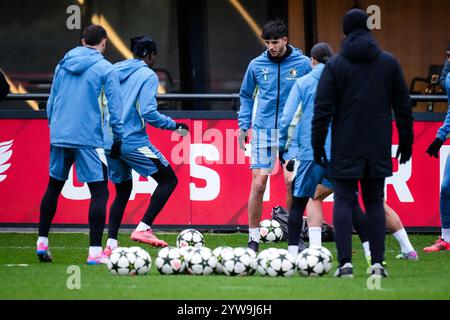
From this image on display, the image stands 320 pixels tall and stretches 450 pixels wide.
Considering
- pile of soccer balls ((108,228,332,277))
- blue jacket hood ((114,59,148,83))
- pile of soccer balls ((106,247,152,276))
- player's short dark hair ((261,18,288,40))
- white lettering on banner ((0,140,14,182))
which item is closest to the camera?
pile of soccer balls ((108,228,332,277))

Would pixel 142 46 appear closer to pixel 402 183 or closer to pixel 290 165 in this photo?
pixel 290 165

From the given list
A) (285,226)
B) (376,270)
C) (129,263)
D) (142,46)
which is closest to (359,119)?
(376,270)

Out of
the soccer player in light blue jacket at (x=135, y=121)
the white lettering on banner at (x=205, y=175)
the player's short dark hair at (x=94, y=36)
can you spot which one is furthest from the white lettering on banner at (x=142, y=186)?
the player's short dark hair at (x=94, y=36)

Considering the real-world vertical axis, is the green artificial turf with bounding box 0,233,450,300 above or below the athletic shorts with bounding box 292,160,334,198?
below

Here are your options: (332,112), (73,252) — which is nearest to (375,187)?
(332,112)

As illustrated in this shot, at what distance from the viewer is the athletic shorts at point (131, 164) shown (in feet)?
40.3

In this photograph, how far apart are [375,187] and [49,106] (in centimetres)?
334

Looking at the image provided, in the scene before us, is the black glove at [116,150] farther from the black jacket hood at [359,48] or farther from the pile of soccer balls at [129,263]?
the black jacket hood at [359,48]

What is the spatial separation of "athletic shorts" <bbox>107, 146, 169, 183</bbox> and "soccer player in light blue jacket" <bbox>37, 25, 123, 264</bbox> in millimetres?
895

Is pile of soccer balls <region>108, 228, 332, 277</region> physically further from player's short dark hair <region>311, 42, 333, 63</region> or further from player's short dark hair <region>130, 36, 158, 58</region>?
player's short dark hair <region>130, 36, 158, 58</region>

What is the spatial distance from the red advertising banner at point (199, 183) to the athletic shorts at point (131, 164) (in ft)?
7.91

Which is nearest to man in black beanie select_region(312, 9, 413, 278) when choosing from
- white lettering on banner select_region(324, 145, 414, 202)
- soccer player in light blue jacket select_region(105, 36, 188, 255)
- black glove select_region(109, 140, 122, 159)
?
black glove select_region(109, 140, 122, 159)

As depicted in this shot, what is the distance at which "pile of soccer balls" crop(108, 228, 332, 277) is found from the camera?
9891 mm

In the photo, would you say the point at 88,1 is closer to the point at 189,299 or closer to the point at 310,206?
the point at 310,206
